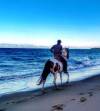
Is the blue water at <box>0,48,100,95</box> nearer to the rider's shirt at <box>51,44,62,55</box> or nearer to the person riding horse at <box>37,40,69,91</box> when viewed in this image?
the person riding horse at <box>37,40,69,91</box>

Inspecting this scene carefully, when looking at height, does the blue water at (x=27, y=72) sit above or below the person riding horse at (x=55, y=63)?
below

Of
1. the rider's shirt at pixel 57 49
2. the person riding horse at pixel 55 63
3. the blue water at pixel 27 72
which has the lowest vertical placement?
the blue water at pixel 27 72

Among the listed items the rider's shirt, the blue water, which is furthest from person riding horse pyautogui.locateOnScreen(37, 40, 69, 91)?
the blue water

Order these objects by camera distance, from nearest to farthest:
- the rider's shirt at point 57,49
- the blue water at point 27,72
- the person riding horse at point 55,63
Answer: the person riding horse at point 55,63, the blue water at point 27,72, the rider's shirt at point 57,49

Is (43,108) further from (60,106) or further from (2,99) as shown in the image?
(2,99)

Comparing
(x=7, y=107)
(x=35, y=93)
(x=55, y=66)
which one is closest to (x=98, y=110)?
(x=7, y=107)

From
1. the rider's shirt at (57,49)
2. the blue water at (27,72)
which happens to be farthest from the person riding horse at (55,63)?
the blue water at (27,72)

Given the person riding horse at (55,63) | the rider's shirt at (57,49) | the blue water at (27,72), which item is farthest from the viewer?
the rider's shirt at (57,49)

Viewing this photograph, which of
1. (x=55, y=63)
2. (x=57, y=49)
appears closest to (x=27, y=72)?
(x=57, y=49)

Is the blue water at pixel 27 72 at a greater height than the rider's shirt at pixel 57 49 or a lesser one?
lesser

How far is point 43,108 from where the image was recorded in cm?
859

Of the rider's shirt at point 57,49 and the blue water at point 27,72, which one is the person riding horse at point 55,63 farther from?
the blue water at point 27,72

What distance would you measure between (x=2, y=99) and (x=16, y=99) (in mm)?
559

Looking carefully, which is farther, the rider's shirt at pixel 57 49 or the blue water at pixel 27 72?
the rider's shirt at pixel 57 49
